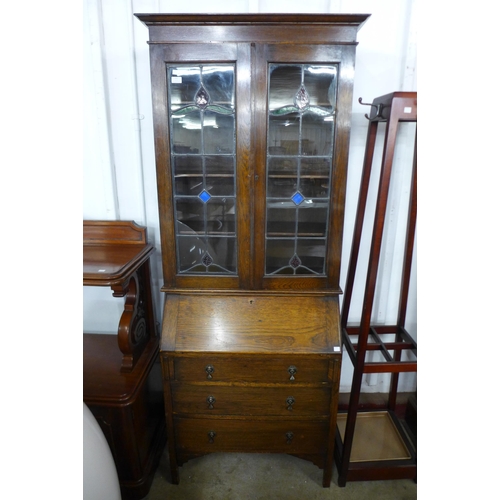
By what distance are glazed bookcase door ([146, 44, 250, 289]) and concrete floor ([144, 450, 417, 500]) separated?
100 centimetres

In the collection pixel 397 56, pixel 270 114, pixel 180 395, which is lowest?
pixel 180 395

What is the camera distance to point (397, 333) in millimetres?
1945

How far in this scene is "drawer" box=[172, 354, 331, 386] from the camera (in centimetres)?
151

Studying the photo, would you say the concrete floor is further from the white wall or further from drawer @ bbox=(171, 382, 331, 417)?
the white wall

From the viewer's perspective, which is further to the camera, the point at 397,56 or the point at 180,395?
the point at 397,56

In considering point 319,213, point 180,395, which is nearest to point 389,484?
point 180,395

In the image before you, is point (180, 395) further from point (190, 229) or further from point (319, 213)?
point (319, 213)

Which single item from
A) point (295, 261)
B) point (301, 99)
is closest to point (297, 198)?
point (295, 261)

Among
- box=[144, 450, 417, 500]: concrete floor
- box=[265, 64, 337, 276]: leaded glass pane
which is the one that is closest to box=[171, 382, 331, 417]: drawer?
box=[144, 450, 417, 500]: concrete floor

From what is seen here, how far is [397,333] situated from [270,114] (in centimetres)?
137

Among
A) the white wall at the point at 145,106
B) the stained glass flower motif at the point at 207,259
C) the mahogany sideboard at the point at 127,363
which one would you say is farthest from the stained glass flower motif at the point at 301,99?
the mahogany sideboard at the point at 127,363

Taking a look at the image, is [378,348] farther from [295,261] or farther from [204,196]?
[204,196]

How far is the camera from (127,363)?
5.53 ft
